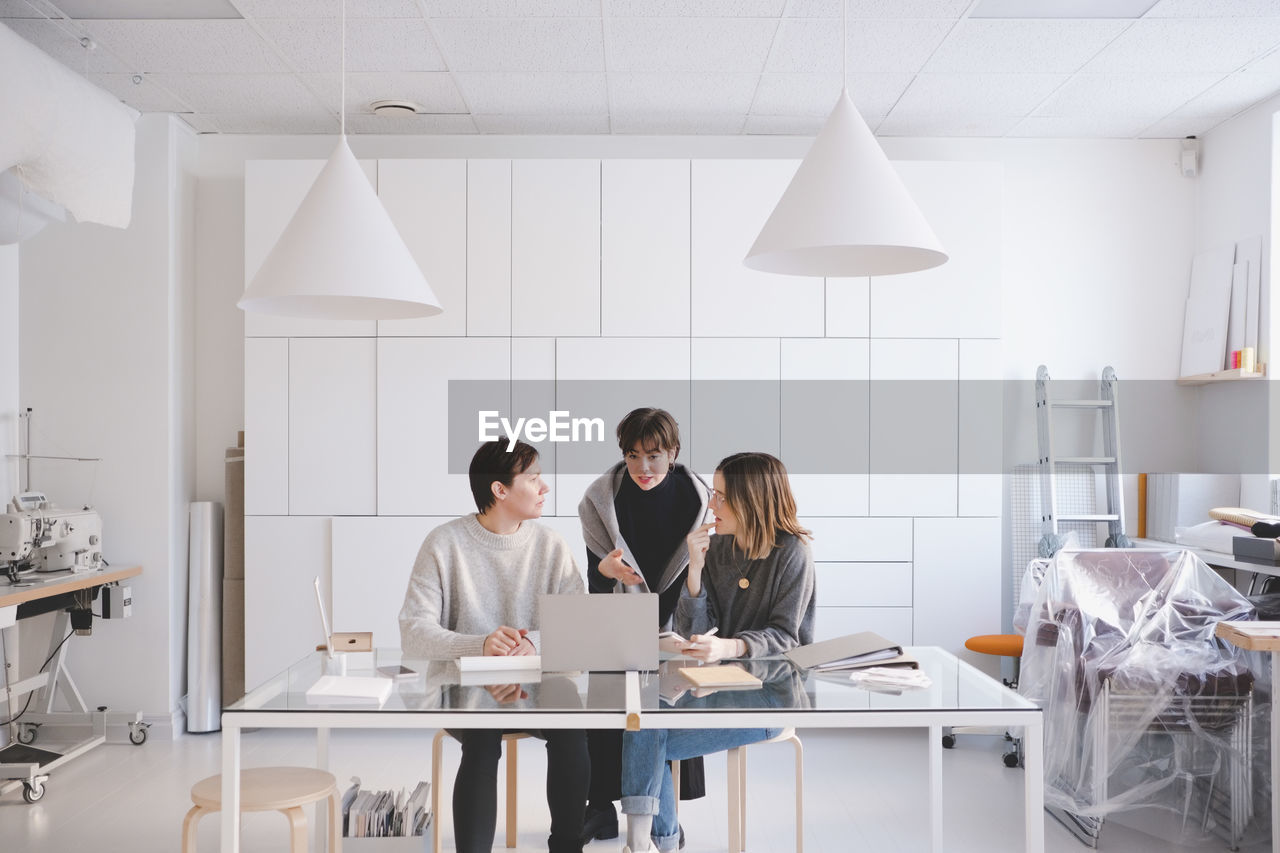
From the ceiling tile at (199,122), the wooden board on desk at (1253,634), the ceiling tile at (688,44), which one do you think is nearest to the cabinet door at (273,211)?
the ceiling tile at (199,122)

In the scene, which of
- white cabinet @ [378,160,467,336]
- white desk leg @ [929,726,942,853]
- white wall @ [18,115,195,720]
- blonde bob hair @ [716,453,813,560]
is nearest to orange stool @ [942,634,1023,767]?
white desk leg @ [929,726,942,853]

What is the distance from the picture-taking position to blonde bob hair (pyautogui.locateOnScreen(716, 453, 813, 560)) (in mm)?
2867

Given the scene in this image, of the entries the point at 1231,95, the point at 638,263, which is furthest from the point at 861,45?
the point at 1231,95

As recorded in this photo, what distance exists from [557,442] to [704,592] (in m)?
1.68

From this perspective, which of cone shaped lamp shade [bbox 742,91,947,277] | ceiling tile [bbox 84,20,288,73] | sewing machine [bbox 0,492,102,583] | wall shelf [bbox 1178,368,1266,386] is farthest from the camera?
wall shelf [bbox 1178,368,1266,386]

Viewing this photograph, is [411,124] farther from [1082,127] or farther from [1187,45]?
[1187,45]

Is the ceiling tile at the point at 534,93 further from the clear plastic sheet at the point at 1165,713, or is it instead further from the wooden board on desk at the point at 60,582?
the clear plastic sheet at the point at 1165,713

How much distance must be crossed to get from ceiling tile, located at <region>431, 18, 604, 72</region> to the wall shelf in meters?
2.98

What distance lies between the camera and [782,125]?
472 centimetres

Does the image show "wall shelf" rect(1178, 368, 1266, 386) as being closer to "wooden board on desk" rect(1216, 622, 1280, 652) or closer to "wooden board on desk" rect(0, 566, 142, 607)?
"wooden board on desk" rect(1216, 622, 1280, 652)

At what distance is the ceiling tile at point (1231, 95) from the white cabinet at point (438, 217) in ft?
10.5

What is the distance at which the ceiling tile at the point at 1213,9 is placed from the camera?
3426mm

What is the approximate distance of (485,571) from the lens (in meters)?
2.91

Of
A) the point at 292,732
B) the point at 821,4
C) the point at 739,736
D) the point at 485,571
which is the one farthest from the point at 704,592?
the point at 292,732
